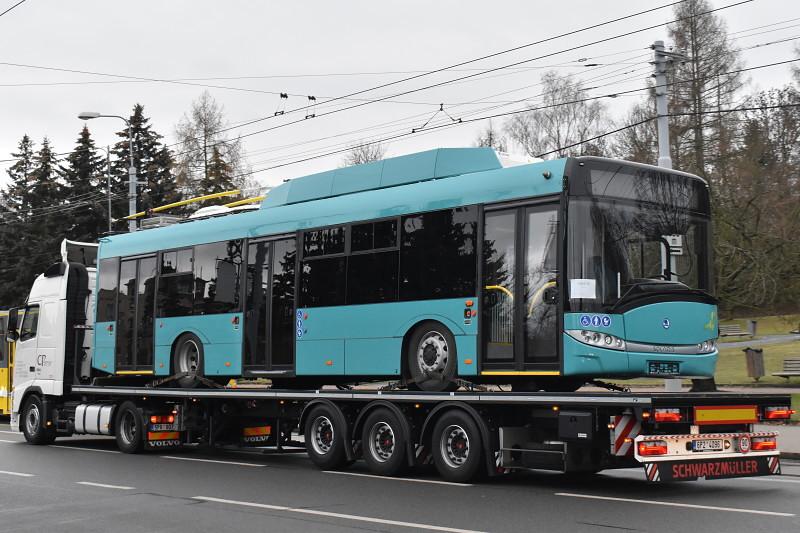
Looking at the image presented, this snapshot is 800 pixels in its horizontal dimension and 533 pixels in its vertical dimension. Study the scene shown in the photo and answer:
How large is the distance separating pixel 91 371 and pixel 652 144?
30.9 metres

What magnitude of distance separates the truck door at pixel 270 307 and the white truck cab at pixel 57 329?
537 centimetres

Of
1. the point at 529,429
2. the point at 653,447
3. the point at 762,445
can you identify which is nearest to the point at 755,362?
the point at 762,445

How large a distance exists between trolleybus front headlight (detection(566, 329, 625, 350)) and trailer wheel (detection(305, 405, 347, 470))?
391 cm

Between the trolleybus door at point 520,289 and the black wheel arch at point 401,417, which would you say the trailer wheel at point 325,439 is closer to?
the black wheel arch at point 401,417

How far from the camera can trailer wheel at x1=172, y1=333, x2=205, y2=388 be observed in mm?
17984

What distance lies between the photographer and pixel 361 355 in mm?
14797

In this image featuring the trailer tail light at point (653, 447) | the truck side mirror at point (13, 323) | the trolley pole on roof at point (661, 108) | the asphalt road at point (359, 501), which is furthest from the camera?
the truck side mirror at point (13, 323)

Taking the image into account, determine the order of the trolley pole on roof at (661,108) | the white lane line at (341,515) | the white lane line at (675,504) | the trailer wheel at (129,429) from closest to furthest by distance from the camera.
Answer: the white lane line at (341,515), the white lane line at (675,504), the trailer wheel at (129,429), the trolley pole on roof at (661,108)

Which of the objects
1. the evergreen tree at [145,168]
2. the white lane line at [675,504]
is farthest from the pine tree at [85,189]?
the white lane line at [675,504]

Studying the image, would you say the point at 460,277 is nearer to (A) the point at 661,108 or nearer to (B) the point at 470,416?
(B) the point at 470,416

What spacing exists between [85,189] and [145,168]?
3.79 meters

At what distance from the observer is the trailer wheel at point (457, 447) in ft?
42.0

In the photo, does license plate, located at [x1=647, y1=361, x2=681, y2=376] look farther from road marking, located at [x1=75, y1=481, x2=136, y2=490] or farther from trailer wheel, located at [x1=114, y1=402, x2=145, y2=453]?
trailer wheel, located at [x1=114, y1=402, x2=145, y2=453]

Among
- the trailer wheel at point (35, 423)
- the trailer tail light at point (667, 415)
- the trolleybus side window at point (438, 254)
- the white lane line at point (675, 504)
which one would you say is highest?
the trolleybus side window at point (438, 254)
